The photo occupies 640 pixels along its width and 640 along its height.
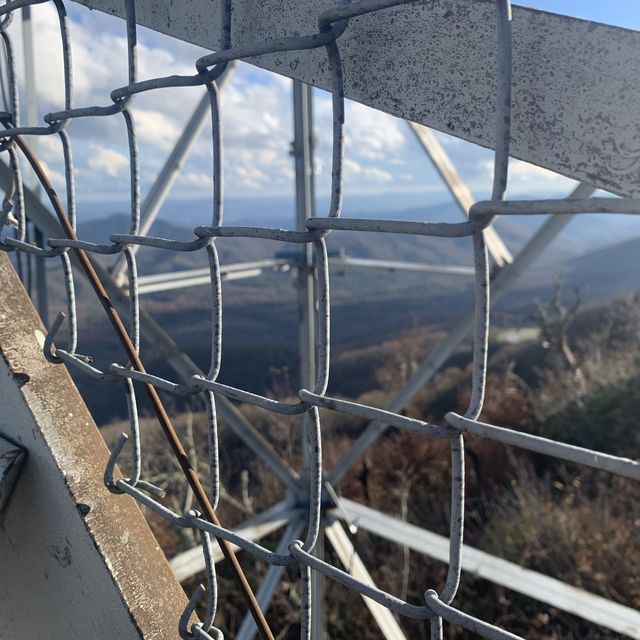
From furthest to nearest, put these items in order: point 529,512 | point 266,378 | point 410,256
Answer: point 410,256
point 266,378
point 529,512

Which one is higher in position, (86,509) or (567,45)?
(567,45)

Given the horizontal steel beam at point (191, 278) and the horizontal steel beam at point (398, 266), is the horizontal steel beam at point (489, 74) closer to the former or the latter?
the horizontal steel beam at point (191, 278)

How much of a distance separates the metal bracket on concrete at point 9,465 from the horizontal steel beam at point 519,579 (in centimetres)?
172

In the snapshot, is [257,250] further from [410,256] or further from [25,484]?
[25,484]

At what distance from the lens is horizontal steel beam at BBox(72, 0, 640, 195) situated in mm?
399

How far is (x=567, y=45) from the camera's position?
1.34 ft

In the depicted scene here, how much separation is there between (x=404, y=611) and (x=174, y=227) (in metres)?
7.81

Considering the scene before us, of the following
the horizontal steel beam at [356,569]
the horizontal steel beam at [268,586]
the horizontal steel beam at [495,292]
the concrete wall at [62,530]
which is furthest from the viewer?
the horizontal steel beam at [356,569]

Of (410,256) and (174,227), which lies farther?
(410,256)

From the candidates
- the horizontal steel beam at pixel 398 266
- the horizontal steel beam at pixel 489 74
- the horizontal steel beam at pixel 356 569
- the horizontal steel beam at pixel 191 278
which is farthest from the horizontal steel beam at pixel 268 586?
the horizontal steel beam at pixel 489 74

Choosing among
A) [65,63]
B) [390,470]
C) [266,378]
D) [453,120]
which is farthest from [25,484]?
[266,378]

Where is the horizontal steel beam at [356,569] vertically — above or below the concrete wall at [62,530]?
below

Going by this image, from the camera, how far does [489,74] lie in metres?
0.45

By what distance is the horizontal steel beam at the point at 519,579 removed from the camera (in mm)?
2076
